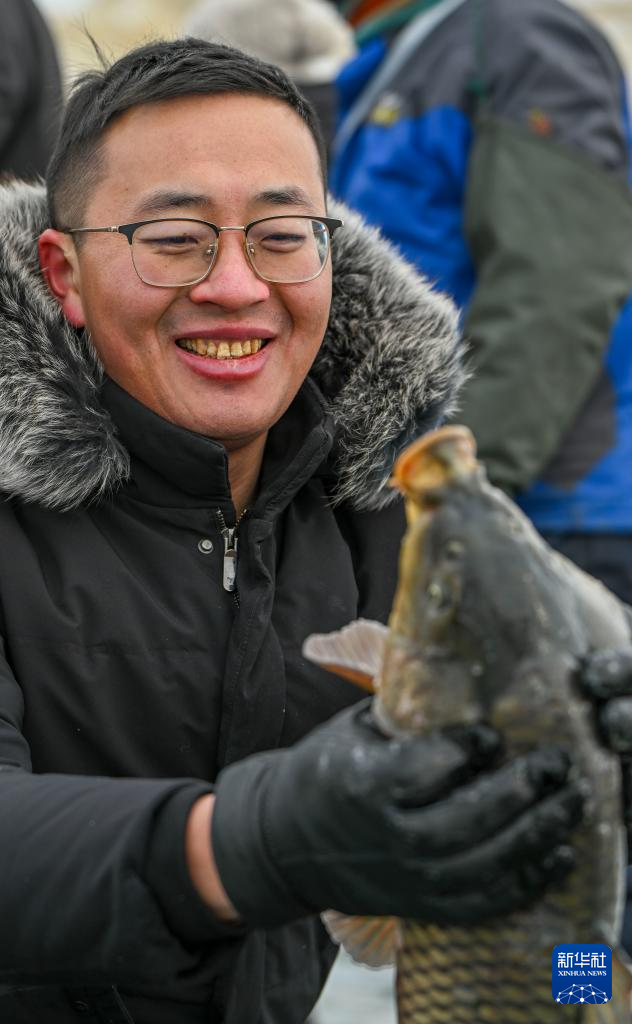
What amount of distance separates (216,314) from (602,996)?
137 cm

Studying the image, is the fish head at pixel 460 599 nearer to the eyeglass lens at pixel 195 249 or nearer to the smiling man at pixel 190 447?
the smiling man at pixel 190 447

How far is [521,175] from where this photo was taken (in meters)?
3.96

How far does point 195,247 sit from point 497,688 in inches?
46.3

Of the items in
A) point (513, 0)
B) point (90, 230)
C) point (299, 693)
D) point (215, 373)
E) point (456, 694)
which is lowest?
point (299, 693)

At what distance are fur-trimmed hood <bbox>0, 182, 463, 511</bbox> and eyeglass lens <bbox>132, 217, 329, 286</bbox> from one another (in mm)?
238

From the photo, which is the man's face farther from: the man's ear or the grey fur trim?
the grey fur trim

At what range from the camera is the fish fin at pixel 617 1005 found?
1736 millimetres

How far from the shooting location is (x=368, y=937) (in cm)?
192

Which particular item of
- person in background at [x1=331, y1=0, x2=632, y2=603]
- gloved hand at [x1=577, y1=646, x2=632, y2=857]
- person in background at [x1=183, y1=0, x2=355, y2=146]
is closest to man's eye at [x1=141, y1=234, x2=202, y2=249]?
gloved hand at [x1=577, y1=646, x2=632, y2=857]

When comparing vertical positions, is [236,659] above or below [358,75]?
below

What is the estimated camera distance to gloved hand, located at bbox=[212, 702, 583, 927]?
1621 mm

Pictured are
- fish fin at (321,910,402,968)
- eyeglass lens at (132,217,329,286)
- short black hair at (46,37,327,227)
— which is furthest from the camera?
short black hair at (46,37,327,227)

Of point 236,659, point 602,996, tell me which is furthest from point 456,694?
point 236,659

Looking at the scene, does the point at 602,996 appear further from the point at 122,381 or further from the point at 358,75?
the point at 358,75
